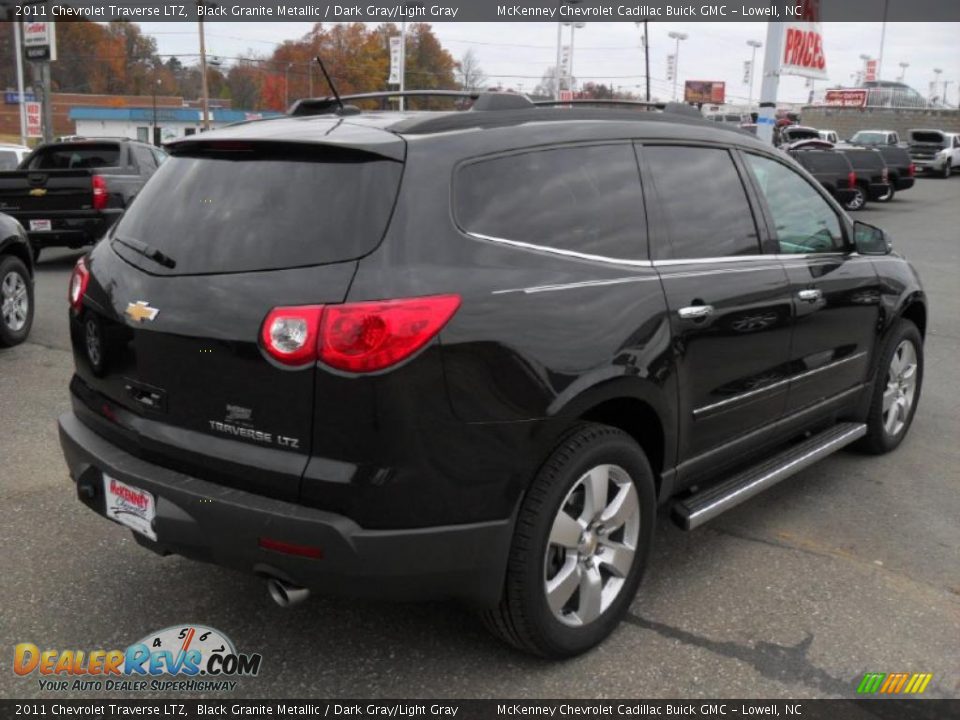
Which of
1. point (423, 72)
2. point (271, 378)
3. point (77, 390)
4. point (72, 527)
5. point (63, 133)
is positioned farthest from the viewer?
point (63, 133)

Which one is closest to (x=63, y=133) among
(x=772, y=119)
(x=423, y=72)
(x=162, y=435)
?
(x=423, y=72)

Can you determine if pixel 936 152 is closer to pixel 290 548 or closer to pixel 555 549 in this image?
pixel 555 549

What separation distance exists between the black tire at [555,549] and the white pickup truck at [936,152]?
4107cm

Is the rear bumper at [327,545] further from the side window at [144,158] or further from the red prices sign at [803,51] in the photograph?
the side window at [144,158]

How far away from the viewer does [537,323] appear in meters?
2.71

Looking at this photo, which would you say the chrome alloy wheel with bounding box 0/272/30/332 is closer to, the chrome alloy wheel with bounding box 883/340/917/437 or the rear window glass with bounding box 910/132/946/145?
the chrome alloy wheel with bounding box 883/340/917/437

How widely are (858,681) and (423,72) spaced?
76.0 m

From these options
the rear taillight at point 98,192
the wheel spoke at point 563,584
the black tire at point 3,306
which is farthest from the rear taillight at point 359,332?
the rear taillight at point 98,192

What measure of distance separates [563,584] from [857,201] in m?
23.6

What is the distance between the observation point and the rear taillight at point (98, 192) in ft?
38.0

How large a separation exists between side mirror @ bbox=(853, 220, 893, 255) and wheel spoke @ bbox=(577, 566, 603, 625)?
8.34ft

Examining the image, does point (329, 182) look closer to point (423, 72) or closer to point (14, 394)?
point (14, 394)

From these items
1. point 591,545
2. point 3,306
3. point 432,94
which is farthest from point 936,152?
point 591,545

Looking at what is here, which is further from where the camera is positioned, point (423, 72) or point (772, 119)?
point (423, 72)
